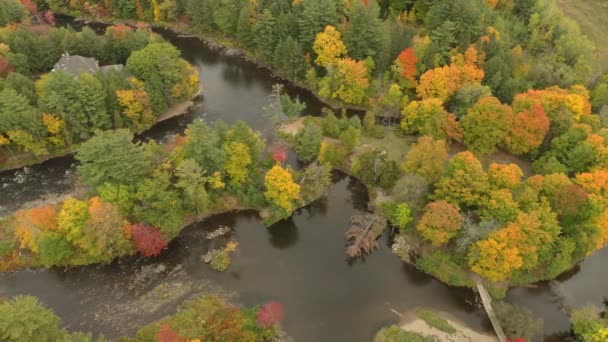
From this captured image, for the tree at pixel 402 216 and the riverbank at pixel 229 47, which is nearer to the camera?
the tree at pixel 402 216

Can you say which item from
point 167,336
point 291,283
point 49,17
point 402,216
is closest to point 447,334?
point 402,216

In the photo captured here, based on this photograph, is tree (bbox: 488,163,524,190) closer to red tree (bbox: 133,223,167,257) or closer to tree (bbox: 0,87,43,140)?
red tree (bbox: 133,223,167,257)

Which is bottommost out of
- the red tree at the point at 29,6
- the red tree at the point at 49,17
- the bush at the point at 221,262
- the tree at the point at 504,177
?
the red tree at the point at 49,17

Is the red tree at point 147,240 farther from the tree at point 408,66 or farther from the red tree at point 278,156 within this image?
the tree at point 408,66

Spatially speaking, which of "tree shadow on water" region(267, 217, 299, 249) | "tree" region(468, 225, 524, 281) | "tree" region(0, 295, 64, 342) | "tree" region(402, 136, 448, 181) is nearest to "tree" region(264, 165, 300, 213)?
"tree shadow on water" region(267, 217, 299, 249)

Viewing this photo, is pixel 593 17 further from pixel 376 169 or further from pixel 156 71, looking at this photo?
pixel 156 71

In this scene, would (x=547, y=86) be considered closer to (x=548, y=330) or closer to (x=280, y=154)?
(x=548, y=330)

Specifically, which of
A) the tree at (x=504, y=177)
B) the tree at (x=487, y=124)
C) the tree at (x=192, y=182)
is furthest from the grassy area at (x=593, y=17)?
the tree at (x=192, y=182)
